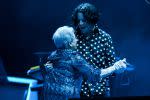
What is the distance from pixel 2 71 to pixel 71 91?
198cm

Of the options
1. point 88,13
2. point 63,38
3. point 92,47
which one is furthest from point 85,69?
point 88,13

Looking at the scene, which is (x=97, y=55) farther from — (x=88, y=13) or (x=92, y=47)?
(x=88, y=13)

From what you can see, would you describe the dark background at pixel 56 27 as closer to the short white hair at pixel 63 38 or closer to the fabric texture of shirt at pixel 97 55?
the fabric texture of shirt at pixel 97 55

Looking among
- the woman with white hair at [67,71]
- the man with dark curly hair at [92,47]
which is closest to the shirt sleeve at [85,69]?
the woman with white hair at [67,71]

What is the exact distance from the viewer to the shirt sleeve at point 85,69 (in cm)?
358

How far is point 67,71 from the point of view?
3617 mm

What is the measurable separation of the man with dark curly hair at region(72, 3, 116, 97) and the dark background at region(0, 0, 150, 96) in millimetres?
1931

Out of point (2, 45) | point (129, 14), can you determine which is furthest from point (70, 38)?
point (2, 45)

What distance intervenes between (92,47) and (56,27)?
228cm

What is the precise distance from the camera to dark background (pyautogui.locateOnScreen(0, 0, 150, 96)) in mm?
6027

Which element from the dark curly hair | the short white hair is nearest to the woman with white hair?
the short white hair

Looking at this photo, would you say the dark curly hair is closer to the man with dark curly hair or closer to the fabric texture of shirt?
the man with dark curly hair

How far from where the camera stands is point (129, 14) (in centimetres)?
603

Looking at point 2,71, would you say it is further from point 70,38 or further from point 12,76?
point 70,38
